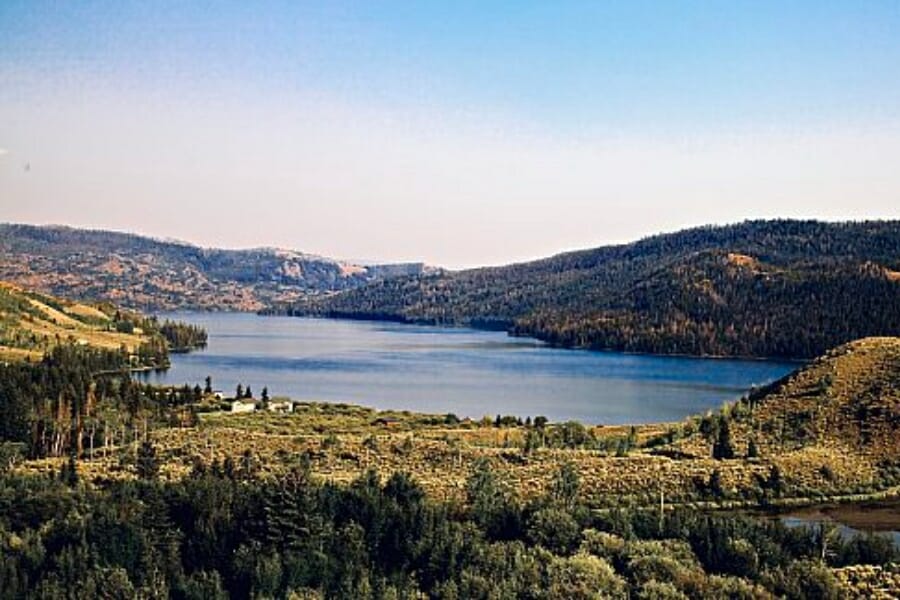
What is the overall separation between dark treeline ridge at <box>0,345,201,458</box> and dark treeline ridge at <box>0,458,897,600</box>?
69.9ft

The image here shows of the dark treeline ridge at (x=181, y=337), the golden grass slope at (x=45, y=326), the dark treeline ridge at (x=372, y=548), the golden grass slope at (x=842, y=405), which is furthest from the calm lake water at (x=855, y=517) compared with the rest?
the dark treeline ridge at (x=181, y=337)

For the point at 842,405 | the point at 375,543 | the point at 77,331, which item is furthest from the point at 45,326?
the point at 375,543

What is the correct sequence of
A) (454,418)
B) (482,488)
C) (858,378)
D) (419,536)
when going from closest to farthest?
(419,536) → (482,488) → (858,378) → (454,418)

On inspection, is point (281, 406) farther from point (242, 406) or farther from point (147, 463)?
point (147, 463)

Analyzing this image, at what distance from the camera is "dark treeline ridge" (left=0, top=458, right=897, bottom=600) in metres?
29.3

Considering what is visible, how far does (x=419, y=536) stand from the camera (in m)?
34.0

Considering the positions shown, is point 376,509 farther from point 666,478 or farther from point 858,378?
point 858,378

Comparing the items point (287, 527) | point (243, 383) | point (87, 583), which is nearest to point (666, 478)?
point (287, 527)

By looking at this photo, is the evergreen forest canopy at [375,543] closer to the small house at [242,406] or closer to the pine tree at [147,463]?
the pine tree at [147,463]

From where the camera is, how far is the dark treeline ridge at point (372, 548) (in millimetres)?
29312

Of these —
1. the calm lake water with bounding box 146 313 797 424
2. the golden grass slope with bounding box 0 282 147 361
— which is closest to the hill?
the golden grass slope with bounding box 0 282 147 361

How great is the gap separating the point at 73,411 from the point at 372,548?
38.8 meters

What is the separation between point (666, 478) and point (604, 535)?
19236 mm

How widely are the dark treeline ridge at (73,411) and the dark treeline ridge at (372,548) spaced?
69.9ft
